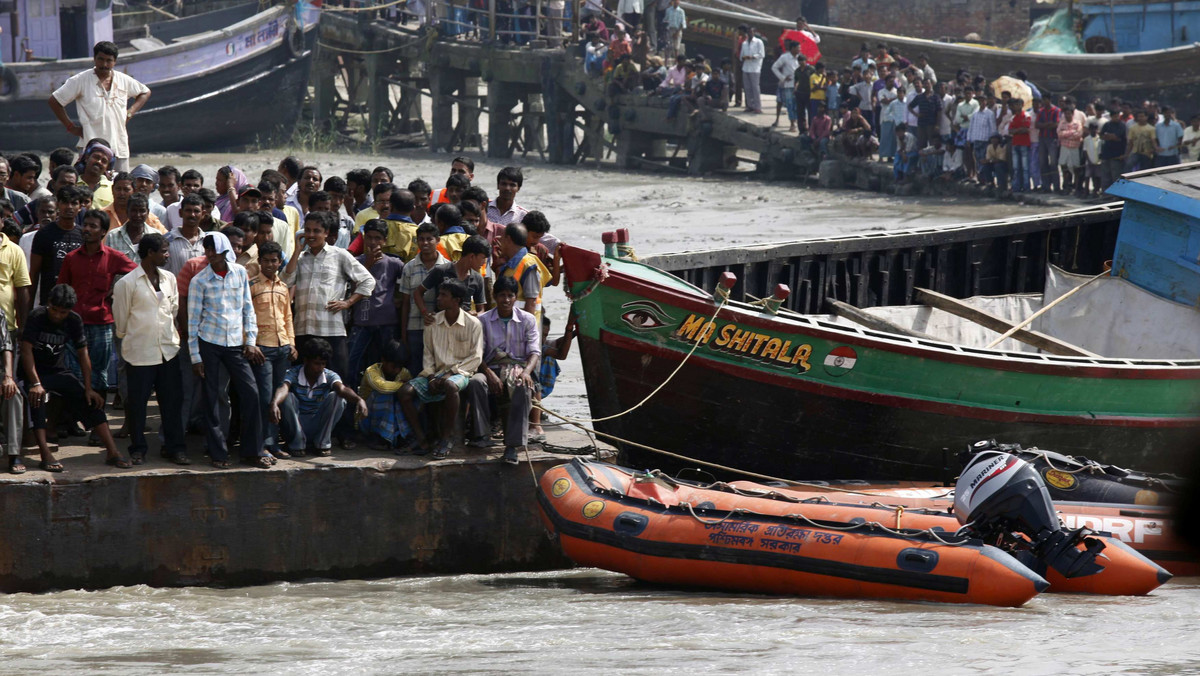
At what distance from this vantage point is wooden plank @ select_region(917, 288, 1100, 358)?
35.4 feet

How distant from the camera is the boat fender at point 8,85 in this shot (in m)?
23.4

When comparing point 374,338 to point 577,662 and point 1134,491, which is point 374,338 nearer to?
point 577,662

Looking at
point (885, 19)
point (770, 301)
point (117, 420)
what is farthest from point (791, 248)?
point (885, 19)

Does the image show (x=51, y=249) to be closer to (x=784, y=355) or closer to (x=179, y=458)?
(x=179, y=458)

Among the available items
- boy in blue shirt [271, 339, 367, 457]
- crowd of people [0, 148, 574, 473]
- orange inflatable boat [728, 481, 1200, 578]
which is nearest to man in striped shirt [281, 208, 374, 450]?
crowd of people [0, 148, 574, 473]

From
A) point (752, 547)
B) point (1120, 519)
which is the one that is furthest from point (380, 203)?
point (1120, 519)

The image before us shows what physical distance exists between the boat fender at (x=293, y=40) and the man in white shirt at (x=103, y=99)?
17432mm

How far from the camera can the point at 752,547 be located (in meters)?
7.97

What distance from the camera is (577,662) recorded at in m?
6.44

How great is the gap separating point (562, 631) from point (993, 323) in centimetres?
549

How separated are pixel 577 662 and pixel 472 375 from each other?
2562mm

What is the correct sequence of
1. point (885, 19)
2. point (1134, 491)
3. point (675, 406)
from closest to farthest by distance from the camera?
point (1134, 491) < point (675, 406) < point (885, 19)

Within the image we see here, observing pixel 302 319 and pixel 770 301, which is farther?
pixel 770 301

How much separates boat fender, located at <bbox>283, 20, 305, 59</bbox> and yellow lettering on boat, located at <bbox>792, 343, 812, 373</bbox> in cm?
2134
